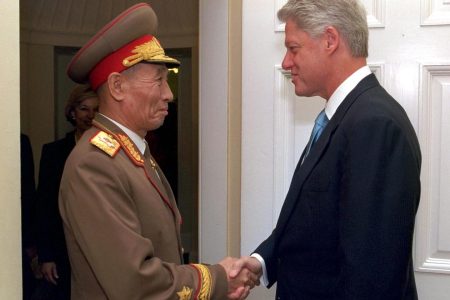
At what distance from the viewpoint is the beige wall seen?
1.30 m

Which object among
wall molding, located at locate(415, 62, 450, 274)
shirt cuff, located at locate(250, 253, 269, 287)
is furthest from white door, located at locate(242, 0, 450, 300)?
shirt cuff, located at locate(250, 253, 269, 287)

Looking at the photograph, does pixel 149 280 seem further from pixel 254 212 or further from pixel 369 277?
pixel 254 212

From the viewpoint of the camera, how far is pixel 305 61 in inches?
63.7

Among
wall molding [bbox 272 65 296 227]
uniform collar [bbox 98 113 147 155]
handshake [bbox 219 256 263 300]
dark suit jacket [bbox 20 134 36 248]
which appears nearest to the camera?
uniform collar [bbox 98 113 147 155]

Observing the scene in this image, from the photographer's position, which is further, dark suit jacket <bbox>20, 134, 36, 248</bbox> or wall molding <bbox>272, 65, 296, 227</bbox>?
dark suit jacket <bbox>20, 134, 36, 248</bbox>

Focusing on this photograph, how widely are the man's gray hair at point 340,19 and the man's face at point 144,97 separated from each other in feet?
1.46

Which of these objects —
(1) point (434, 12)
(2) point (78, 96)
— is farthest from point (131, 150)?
(2) point (78, 96)

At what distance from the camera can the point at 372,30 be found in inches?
74.0

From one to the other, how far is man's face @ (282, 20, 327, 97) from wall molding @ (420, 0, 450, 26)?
444 millimetres

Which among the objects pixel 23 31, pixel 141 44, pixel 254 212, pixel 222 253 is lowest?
pixel 222 253

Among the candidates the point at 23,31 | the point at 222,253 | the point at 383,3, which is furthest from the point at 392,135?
the point at 23,31

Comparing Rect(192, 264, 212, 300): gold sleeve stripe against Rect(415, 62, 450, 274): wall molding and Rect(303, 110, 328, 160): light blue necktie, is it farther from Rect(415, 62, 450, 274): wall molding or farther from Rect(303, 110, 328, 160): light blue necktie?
Rect(415, 62, 450, 274): wall molding

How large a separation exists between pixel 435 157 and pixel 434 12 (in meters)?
0.43

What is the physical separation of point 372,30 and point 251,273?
836mm
